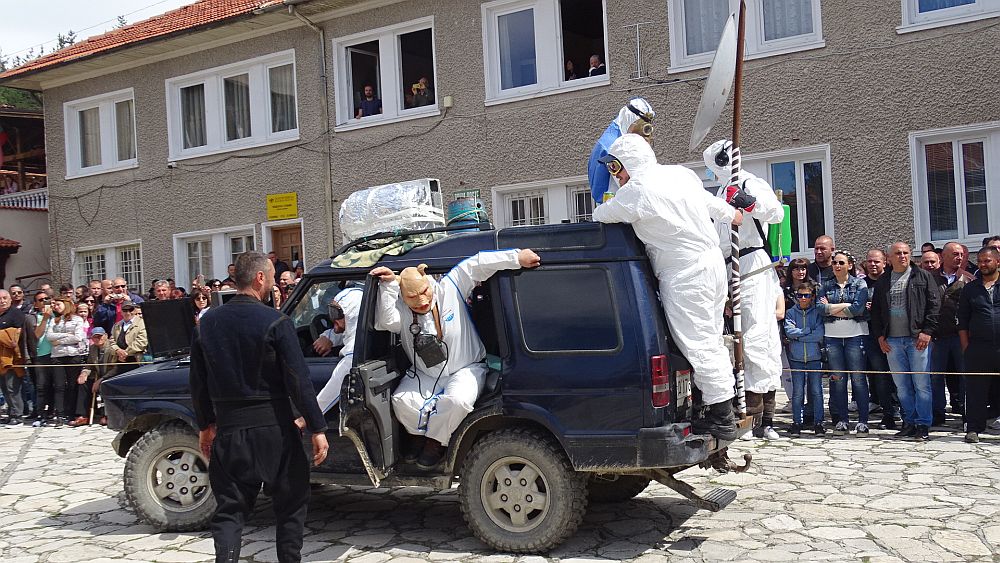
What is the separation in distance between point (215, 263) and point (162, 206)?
1.87 m

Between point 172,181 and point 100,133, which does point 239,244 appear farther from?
point 100,133

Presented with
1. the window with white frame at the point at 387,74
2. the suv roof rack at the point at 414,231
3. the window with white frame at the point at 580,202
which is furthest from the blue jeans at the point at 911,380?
the window with white frame at the point at 387,74

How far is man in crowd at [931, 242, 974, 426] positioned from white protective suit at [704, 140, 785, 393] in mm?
3376

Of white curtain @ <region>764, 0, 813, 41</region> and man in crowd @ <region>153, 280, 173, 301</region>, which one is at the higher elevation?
white curtain @ <region>764, 0, 813, 41</region>

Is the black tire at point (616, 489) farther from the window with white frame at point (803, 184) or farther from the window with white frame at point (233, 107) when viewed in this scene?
the window with white frame at point (233, 107)

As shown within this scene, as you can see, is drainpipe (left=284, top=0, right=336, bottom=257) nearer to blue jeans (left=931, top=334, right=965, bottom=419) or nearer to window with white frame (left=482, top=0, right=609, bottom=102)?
window with white frame (left=482, top=0, right=609, bottom=102)

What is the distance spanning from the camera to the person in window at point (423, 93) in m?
16.3

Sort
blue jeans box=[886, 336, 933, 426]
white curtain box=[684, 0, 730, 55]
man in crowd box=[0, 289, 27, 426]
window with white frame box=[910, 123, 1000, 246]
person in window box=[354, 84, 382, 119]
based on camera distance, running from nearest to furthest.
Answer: blue jeans box=[886, 336, 933, 426], window with white frame box=[910, 123, 1000, 246], white curtain box=[684, 0, 730, 55], man in crowd box=[0, 289, 27, 426], person in window box=[354, 84, 382, 119]

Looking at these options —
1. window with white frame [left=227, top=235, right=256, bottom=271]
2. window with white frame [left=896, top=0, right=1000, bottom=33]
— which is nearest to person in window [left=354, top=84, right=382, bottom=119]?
window with white frame [left=227, top=235, right=256, bottom=271]

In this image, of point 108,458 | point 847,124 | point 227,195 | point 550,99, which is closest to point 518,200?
point 550,99

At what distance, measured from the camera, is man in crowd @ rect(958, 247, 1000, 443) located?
909 cm

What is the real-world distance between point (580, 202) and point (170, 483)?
9.14 m

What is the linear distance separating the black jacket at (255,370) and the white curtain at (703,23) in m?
10.1

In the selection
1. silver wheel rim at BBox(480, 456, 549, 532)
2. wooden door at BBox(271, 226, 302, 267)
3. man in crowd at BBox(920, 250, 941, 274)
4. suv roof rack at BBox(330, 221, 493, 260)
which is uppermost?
wooden door at BBox(271, 226, 302, 267)
